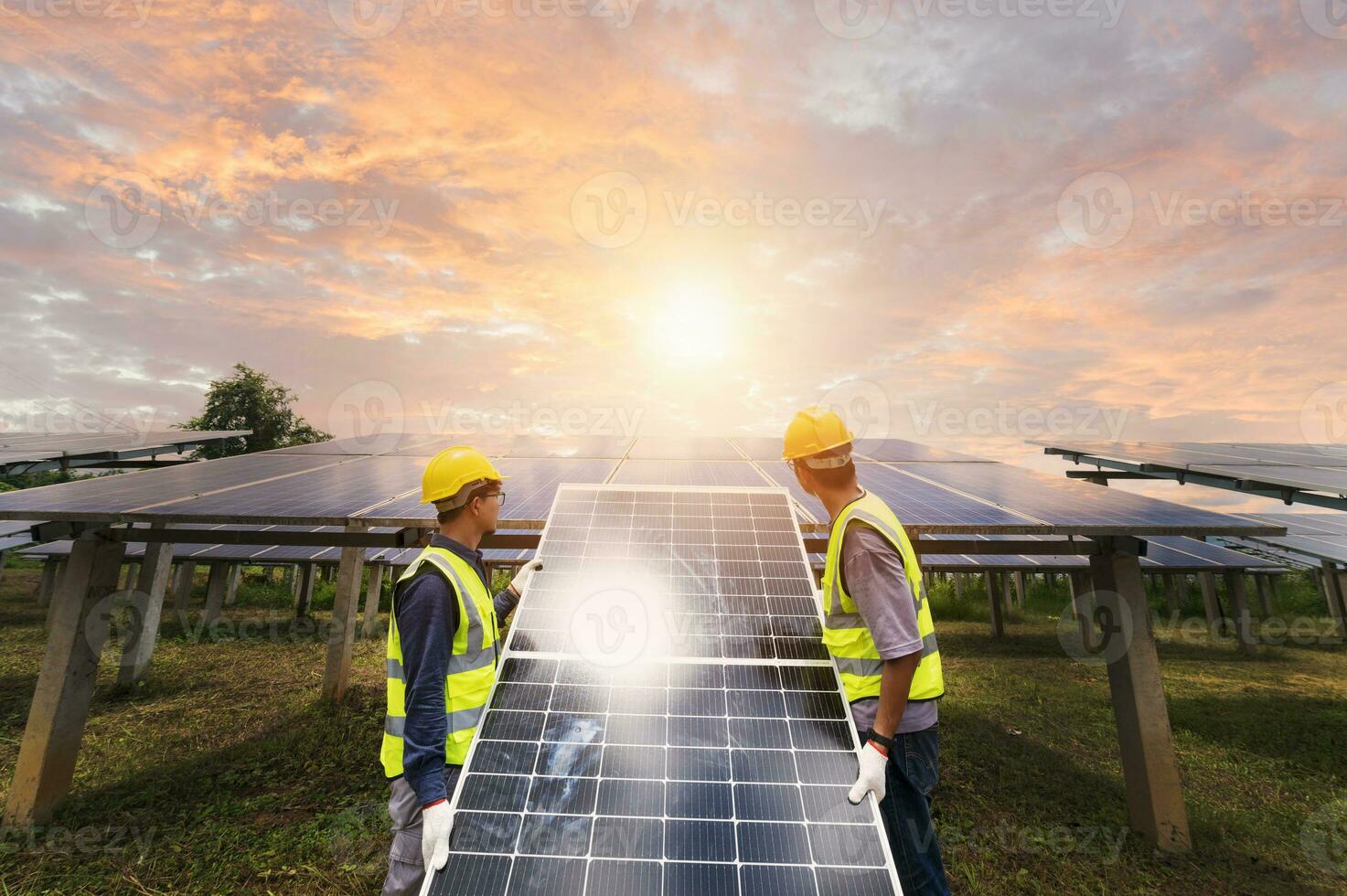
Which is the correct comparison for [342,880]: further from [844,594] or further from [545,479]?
[844,594]

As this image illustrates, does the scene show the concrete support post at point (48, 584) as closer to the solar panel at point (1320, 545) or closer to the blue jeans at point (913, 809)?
the blue jeans at point (913, 809)

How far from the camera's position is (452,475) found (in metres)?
3.52

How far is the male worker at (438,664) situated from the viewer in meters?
2.99

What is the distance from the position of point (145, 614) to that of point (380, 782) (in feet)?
25.8

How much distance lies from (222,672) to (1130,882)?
16.8 m

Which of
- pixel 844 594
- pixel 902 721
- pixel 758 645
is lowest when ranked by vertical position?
pixel 902 721

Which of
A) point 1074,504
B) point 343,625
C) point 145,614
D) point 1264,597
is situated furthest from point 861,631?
point 1264,597

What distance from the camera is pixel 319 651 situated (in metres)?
15.3

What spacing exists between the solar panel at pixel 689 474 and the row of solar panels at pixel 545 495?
0.03m

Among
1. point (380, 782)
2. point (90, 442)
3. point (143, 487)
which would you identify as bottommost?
point (380, 782)

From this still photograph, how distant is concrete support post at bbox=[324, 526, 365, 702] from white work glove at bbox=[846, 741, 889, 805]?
9.80 meters

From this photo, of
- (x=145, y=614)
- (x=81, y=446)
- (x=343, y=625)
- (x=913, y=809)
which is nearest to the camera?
(x=913, y=809)

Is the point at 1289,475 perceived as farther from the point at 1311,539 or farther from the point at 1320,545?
the point at 1311,539

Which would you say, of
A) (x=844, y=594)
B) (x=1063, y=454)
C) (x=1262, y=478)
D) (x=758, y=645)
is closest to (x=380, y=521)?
(x=758, y=645)
